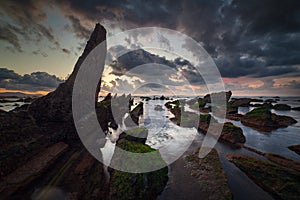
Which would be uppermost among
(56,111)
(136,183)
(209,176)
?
(56,111)

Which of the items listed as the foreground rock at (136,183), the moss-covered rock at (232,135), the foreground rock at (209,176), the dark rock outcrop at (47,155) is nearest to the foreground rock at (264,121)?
the moss-covered rock at (232,135)

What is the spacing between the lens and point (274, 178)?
7.33 meters

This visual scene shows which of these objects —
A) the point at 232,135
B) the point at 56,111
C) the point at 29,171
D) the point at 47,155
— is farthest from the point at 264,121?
the point at 56,111

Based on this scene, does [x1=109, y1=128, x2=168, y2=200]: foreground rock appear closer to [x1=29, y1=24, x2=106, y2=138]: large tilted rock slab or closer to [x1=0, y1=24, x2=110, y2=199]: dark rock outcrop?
[x1=0, y1=24, x2=110, y2=199]: dark rock outcrop

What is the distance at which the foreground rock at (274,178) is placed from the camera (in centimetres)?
648

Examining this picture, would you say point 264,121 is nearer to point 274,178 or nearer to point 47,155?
point 274,178

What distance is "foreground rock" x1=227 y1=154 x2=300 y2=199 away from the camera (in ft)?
21.2

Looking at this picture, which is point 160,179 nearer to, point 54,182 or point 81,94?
point 54,182

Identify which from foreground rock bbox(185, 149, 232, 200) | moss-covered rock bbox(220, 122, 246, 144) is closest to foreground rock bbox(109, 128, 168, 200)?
foreground rock bbox(185, 149, 232, 200)

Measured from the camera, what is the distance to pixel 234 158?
33.7 feet

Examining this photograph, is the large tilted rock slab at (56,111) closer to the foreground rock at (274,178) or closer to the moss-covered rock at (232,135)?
the foreground rock at (274,178)

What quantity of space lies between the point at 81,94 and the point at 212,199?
1672cm

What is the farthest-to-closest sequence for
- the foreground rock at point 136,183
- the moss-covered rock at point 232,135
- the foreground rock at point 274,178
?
1. the moss-covered rock at point 232,135
2. the foreground rock at point 274,178
3. the foreground rock at point 136,183

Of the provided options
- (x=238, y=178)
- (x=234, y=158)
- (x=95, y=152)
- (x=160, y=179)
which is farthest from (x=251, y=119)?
(x=95, y=152)
